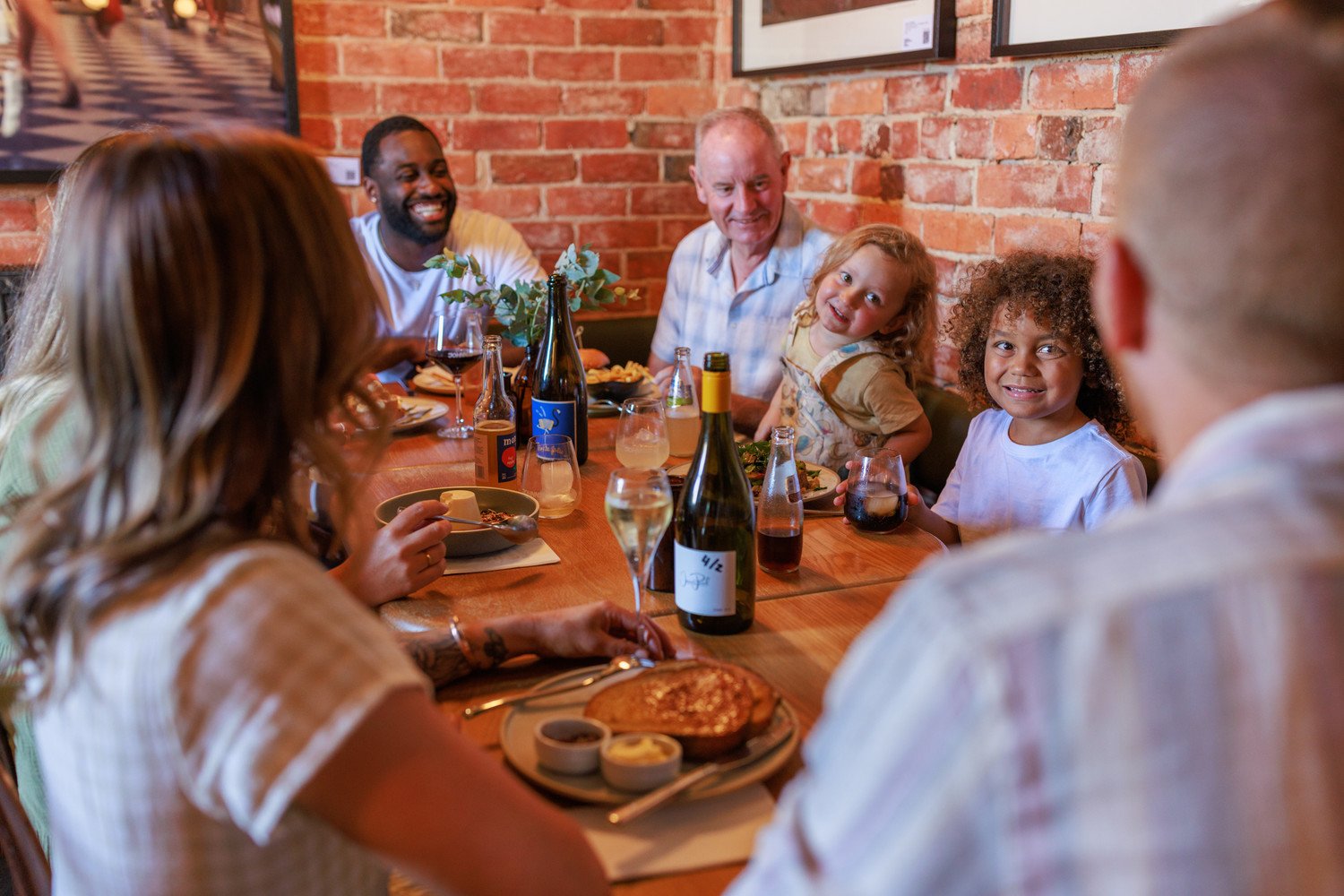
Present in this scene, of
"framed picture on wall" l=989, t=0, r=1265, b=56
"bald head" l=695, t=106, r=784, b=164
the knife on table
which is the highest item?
"framed picture on wall" l=989, t=0, r=1265, b=56

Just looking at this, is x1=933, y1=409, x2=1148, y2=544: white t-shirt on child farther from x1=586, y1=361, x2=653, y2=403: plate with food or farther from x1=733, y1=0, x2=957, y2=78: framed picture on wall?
x1=733, y1=0, x2=957, y2=78: framed picture on wall

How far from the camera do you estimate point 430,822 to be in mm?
625

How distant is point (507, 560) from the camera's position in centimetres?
142

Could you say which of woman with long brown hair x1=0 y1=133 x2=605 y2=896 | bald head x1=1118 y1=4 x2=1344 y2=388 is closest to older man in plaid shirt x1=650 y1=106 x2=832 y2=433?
→ woman with long brown hair x1=0 y1=133 x2=605 y2=896

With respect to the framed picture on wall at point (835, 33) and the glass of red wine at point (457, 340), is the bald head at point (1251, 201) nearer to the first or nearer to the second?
the glass of red wine at point (457, 340)

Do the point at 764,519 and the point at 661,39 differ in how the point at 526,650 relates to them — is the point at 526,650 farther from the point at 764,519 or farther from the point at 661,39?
the point at 661,39

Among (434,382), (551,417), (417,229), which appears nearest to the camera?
(551,417)

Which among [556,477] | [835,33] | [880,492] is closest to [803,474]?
[880,492]

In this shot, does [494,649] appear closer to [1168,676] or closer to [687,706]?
[687,706]

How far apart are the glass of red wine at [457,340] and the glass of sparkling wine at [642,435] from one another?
1.50 ft

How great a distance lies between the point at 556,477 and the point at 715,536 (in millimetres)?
458

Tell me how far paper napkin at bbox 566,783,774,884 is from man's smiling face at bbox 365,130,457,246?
2.57 meters

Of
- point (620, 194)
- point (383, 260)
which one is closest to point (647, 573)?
point (383, 260)

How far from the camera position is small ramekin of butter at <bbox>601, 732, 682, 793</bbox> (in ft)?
2.77
